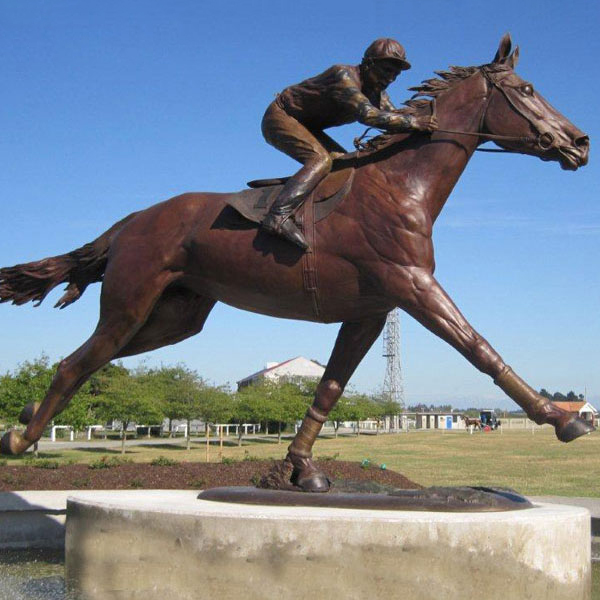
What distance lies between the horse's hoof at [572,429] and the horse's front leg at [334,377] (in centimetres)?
173

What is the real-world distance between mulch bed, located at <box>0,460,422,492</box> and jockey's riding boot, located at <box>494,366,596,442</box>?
5.14 m

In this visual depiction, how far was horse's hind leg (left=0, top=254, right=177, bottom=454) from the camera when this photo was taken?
636cm

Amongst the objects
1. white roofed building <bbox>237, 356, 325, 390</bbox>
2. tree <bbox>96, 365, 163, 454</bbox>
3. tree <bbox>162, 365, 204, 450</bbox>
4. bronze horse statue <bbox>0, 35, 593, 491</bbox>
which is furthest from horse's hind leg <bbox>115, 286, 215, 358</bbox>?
white roofed building <bbox>237, 356, 325, 390</bbox>

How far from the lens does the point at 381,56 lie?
6.09 m

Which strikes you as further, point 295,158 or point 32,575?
point 32,575

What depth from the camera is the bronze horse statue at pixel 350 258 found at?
556 cm

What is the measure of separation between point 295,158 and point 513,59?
1.83 metres

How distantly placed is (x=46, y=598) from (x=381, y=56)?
463 centimetres

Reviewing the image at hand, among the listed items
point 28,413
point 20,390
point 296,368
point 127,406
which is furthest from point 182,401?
point 296,368

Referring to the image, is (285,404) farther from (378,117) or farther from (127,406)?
(378,117)

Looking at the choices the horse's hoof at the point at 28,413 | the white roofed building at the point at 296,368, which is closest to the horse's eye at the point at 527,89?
the horse's hoof at the point at 28,413

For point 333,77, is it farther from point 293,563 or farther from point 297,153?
point 293,563

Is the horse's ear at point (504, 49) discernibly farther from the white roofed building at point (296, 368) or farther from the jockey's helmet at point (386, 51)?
the white roofed building at point (296, 368)

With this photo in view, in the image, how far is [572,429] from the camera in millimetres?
5141
